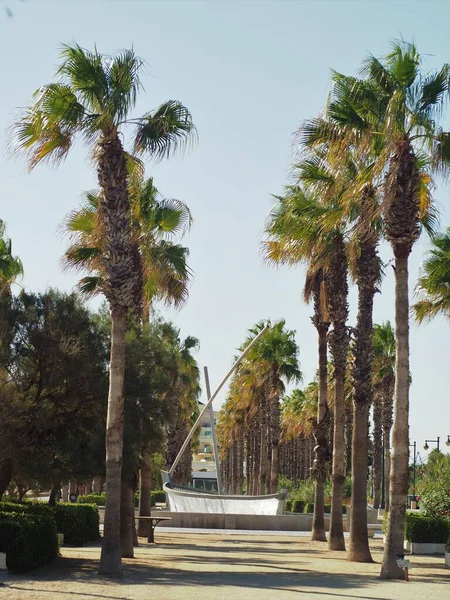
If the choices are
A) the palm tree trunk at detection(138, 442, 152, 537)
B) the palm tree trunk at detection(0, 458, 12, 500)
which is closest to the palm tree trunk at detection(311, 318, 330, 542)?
the palm tree trunk at detection(138, 442, 152, 537)

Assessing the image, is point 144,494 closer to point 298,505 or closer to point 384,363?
point 384,363

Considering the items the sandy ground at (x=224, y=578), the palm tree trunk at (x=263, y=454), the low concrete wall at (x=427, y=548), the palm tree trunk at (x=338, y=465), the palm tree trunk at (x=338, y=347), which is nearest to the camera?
the sandy ground at (x=224, y=578)

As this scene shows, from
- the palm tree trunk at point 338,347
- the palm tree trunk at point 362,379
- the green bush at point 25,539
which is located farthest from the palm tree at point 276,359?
the green bush at point 25,539

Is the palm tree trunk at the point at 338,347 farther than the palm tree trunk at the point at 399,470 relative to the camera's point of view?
Yes

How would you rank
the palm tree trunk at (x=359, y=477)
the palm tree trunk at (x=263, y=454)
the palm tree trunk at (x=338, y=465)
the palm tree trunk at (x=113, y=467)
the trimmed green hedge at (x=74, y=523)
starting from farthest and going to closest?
1. the palm tree trunk at (x=263, y=454)
2. the palm tree trunk at (x=338, y=465)
3. the trimmed green hedge at (x=74, y=523)
4. the palm tree trunk at (x=359, y=477)
5. the palm tree trunk at (x=113, y=467)

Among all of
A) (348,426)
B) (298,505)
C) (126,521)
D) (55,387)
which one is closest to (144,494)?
(126,521)

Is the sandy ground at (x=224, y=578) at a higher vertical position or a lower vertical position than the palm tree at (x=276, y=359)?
lower

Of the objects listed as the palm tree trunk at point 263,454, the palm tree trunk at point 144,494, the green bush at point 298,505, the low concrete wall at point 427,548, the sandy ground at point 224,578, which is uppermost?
the palm tree trunk at point 263,454

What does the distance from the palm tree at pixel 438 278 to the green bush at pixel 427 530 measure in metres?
6.37

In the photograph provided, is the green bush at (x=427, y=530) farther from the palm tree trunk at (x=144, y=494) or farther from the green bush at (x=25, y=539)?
the green bush at (x=25, y=539)

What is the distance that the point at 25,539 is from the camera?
62.1 ft

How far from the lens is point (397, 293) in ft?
67.1

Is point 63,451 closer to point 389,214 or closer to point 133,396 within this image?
point 133,396

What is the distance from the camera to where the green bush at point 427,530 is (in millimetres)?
29188
